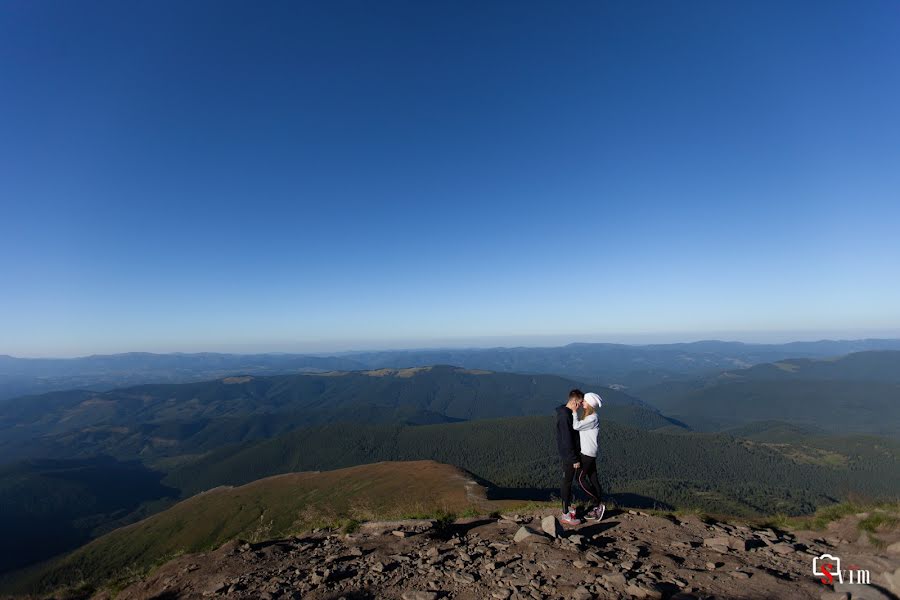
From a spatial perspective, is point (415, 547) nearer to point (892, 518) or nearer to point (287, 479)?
point (892, 518)

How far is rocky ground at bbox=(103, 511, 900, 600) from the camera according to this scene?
6.09 m

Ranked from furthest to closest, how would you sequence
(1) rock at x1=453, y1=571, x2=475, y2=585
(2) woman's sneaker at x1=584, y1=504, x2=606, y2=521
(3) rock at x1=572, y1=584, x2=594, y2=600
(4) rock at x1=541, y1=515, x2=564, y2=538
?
(2) woman's sneaker at x1=584, y1=504, x2=606, y2=521, (4) rock at x1=541, y1=515, x2=564, y2=538, (1) rock at x1=453, y1=571, x2=475, y2=585, (3) rock at x1=572, y1=584, x2=594, y2=600

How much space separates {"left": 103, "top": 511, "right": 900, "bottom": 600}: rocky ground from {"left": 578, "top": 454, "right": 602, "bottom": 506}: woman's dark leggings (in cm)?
79

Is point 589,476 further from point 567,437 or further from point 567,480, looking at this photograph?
point 567,437

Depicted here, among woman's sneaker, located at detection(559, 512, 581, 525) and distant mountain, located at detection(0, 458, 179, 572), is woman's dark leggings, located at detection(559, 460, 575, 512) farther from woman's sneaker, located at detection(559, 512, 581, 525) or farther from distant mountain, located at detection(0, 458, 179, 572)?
distant mountain, located at detection(0, 458, 179, 572)

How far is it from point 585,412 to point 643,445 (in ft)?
731

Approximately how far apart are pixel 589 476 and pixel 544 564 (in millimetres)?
3135

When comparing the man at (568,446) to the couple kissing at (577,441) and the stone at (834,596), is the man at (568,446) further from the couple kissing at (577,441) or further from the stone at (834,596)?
the stone at (834,596)

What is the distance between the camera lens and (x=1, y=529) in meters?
138

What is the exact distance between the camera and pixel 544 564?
709 centimetres

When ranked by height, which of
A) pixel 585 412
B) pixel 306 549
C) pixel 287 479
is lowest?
pixel 287 479

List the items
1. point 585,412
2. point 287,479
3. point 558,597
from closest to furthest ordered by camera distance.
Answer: point 558,597
point 585,412
point 287,479

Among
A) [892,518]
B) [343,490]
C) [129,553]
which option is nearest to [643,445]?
[343,490]

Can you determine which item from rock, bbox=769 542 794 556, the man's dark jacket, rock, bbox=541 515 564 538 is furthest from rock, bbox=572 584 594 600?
rock, bbox=769 542 794 556
